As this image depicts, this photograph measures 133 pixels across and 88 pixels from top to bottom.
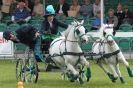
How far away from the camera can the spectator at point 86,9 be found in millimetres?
29266

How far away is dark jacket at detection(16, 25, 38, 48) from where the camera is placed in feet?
60.5

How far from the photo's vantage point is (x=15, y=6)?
2922 cm

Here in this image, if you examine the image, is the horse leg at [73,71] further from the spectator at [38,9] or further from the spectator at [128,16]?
the spectator at [38,9]

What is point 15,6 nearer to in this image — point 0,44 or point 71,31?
point 0,44

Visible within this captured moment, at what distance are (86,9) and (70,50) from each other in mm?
12102

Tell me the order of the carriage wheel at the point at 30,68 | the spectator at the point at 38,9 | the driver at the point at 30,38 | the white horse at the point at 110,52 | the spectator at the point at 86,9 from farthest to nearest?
the spectator at the point at 38,9
the spectator at the point at 86,9
the driver at the point at 30,38
the carriage wheel at the point at 30,68
the white horse at the point at 110,52

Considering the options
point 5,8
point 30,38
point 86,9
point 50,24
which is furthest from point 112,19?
point 30,38

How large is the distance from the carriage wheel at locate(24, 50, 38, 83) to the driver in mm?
188

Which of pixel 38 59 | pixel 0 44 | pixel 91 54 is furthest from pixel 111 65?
pixel 0 44

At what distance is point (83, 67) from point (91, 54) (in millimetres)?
420

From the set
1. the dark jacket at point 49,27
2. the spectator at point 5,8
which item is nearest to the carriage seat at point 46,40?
the dark jacket at point 49,27

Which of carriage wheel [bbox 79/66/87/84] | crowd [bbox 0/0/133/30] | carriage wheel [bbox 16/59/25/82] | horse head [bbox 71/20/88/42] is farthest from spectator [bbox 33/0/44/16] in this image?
horse head [bbox 71/20/88/42]

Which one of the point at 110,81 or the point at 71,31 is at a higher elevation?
Result: the point at 71,31

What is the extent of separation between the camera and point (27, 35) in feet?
60.7
